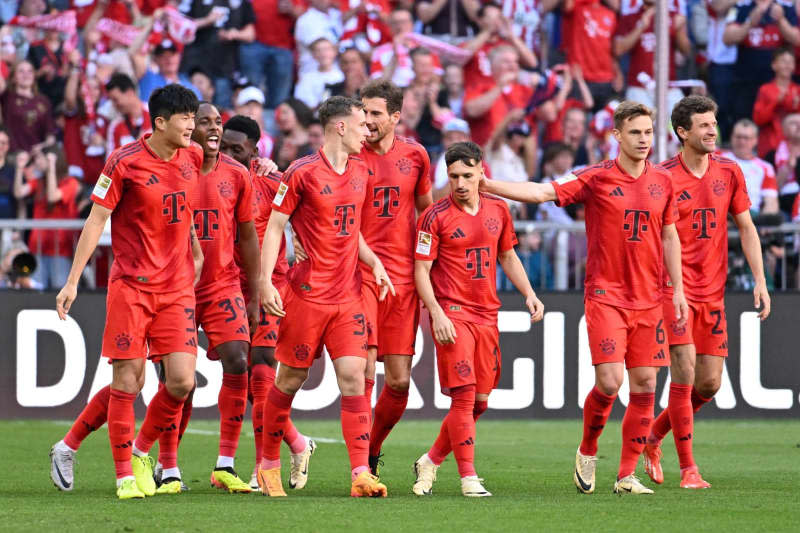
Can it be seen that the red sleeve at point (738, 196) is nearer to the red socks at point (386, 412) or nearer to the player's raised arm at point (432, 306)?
the player's raised arm at point (432, 306)

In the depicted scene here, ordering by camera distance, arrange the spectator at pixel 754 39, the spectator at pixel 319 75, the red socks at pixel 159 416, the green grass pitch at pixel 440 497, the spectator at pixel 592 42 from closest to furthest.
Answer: the green grass pitch at pixel 440 497
the red socks at pixel 159 416
the spectator at pixel 319 75
the spectator at pixel 754 39
the spectator at pixel 592 42

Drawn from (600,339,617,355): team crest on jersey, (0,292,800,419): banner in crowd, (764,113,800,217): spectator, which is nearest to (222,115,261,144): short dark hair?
(600,339,617,355): team crest on jersey

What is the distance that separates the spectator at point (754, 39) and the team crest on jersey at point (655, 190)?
9.34 meters

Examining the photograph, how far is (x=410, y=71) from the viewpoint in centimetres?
1691

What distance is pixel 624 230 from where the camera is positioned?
8.60 m

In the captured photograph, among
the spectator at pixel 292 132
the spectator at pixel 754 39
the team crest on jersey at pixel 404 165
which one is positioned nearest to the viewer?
the team crest on jersey at pixel 404 165

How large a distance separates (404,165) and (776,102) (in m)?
9.36

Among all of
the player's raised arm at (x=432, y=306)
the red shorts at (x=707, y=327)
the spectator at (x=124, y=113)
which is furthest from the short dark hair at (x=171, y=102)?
the spectator at (x=124, y=113)

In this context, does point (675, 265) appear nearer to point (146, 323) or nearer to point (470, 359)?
point (470, 359)

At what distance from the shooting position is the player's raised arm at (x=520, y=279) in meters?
8.53

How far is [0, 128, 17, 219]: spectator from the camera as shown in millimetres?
15281

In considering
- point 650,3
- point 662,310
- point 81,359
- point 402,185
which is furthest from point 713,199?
point 650,3

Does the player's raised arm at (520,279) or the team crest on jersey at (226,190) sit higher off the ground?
the team crest on jersey at (226,190)

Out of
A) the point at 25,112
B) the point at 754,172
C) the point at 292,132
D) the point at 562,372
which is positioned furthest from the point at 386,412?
the point at 25,112
